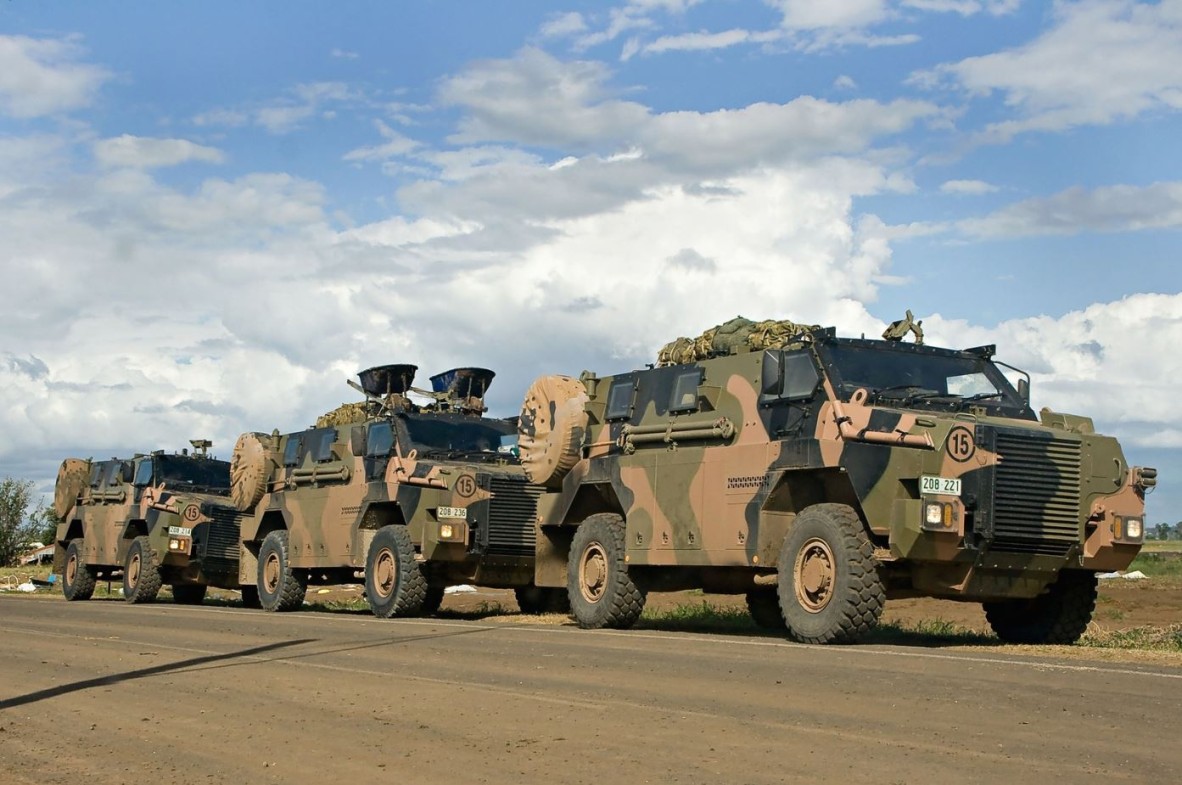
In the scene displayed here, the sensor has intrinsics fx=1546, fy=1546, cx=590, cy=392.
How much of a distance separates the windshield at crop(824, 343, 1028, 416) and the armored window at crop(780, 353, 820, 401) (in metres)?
0.18

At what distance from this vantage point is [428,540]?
767 inches

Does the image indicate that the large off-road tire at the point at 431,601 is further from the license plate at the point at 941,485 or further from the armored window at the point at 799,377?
the license plate at the point at 941,485

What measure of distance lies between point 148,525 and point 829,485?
1678 cm

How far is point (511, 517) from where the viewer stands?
64.3 ft

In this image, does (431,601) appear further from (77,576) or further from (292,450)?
(77,576)

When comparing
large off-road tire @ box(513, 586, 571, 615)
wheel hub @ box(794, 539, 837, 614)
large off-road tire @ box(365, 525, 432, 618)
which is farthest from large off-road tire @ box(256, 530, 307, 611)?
wheel hub @ box(794, 539, 837, 614)

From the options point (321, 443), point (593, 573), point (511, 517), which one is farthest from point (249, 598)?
point (593, 573)

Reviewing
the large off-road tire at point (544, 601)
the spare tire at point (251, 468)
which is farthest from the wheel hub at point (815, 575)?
the spare tire at point (251, 468)

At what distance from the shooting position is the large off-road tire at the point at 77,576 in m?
30.2

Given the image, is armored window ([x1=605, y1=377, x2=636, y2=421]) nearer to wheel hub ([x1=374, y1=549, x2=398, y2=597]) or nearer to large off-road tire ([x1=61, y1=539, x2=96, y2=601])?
wheel hub ([x1=374, y1=549, x2=398, y2=597])

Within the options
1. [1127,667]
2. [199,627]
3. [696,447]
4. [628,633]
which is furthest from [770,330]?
[199,627]

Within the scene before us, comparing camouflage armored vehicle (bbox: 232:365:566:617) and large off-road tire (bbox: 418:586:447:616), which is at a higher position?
camouflage armored vehicle (bbox: 232:365:566:617)

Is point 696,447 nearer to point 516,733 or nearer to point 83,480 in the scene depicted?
point 516,733

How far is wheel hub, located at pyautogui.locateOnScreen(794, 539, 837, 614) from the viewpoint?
524 inches
